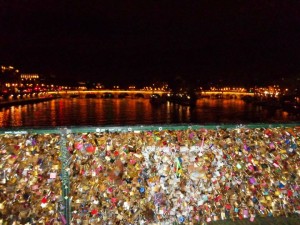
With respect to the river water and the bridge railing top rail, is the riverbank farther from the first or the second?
the bridge railing top rail

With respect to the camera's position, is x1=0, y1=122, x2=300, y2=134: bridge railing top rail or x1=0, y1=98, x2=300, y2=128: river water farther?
x1=0, y1=98, x2=300, y2=128: river water

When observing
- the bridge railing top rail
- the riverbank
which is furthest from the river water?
the bridge railing top rail

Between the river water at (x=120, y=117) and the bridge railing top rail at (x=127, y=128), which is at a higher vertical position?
the bridge railing top rail at (x=127, y=128)

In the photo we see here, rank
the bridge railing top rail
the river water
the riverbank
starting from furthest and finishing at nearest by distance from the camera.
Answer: the riverbank
the river water
the bridge railing top rail

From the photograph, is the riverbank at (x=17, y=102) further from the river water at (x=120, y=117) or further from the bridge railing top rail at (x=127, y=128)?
the bridge railing top rail at (x=127, y=128)

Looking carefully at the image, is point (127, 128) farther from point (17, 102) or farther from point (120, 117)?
point (17, 102)

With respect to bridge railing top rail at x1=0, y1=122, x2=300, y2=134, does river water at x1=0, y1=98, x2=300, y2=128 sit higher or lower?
lower

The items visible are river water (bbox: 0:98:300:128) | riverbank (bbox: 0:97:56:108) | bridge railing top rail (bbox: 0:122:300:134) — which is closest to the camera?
bridge railing top rail (bbox: 0:122:300:134)

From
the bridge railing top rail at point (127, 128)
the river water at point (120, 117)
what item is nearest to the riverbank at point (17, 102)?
the river water at point (120, 117)

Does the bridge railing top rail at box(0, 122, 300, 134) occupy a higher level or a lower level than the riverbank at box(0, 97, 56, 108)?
higher

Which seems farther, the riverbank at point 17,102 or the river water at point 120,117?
the riverbank at point 17,102

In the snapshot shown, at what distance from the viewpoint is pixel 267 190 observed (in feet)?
22.8

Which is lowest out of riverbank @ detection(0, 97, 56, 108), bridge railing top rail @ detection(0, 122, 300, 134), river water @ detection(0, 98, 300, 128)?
river water @ detection(0, 98, 300, 128)

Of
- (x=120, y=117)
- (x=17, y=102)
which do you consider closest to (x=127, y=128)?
(x=120, y=117)
